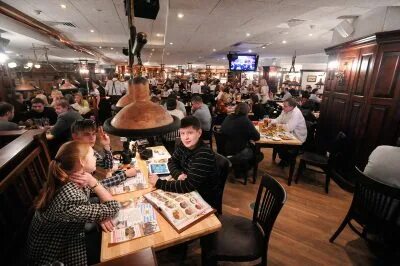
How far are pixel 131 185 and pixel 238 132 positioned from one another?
213 cm

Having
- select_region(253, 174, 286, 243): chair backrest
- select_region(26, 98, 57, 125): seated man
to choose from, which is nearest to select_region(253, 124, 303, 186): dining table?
select_region(253, 174, 286, 243): chair backrest

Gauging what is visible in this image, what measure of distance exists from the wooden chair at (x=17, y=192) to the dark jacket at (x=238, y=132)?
2713 millimetres

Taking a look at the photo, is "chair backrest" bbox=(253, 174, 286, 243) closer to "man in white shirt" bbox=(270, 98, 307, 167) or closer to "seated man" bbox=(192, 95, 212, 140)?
"man in white shirt" bbox=(270, 98, 307, 167)

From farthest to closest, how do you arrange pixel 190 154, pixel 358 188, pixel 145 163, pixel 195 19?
pixel 195 19 → pixel 145 163 → pixel 358 188 → pixel 190 154

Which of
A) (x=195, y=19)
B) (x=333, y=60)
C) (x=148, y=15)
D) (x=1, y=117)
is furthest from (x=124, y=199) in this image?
(x=333, y=60)

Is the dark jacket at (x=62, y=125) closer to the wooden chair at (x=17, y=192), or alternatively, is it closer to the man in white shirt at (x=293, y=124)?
the wooden chair at (x=17, y=192)

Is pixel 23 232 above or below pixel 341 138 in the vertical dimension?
below

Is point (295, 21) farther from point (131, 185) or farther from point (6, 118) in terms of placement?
point (6, 118)

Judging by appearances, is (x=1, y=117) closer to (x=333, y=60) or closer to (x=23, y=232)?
(x=23, y=232)

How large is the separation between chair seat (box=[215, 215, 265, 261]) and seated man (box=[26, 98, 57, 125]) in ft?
15.8

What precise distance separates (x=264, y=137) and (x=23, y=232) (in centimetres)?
360

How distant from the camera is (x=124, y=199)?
187cm

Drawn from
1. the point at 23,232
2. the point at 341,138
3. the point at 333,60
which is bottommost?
the point at 23,232

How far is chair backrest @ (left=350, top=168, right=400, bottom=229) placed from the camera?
1971 millimetres
